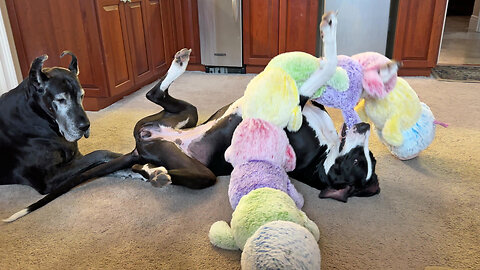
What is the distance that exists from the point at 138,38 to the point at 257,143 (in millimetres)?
2140

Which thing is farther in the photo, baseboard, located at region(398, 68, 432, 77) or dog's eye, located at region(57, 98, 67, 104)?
baseboard, located at region(398, 68, 432, 77)

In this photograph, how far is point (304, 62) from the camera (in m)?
1.54

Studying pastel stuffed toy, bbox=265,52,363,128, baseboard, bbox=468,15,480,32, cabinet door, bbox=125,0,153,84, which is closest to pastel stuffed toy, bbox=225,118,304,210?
pastel stuffed toy, bbox=265,52,363,128

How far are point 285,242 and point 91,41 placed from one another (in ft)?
7.50

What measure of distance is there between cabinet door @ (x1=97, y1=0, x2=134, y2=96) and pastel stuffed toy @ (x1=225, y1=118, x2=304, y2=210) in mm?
1704

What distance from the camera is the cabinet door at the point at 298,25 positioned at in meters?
3.66

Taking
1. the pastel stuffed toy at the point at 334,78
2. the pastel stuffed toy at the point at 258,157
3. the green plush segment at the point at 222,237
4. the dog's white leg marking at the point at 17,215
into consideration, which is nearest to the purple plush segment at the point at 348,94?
the pastel stuffed toy at the point at 334,78

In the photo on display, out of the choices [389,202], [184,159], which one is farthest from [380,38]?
[184,159]

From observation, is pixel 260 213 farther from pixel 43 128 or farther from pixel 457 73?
pixel 457 73

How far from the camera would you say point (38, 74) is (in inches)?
62.5

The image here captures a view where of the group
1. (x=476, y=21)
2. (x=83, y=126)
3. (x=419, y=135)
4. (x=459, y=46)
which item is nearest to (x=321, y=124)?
(x=419, y=135)

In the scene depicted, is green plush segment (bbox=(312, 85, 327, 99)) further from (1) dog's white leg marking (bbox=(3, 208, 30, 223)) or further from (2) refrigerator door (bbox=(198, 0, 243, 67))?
(2) refrigerator door (bbox=(198, 0, 243, 67))

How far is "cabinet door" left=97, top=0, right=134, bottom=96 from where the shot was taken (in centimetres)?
273

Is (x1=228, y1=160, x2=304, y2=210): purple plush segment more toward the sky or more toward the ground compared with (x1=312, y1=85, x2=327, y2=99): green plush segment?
more toward the ground
